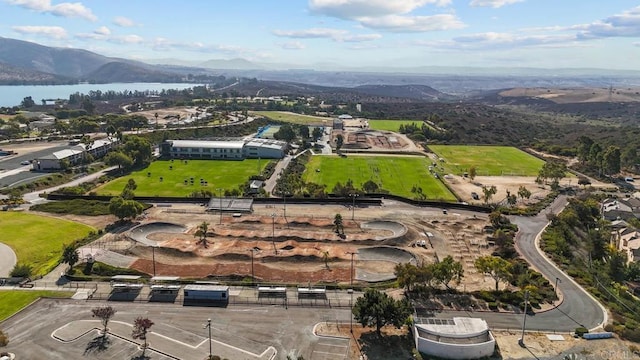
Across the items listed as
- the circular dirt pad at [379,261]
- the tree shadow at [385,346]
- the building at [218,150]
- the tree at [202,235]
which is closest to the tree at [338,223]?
the circular dirt pad at [379,261]

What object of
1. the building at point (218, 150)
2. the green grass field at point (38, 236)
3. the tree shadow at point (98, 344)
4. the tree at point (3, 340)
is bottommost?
the tree shadow at point (98, 344)

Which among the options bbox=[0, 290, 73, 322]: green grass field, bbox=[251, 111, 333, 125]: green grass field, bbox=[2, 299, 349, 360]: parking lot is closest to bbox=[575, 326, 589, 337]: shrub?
bbox=[2, 299, 349, 360]: parking lot

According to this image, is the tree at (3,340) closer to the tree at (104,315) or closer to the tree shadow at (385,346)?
the tree at (104,315)

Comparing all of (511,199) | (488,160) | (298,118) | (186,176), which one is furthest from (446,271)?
(298,118)

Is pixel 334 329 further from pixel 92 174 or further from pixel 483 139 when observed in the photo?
pixel 483 139

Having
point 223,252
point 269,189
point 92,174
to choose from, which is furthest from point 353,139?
point 223,252

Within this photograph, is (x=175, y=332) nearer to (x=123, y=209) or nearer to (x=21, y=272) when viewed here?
(x=21, y=272)

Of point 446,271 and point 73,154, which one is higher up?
point 73,154
